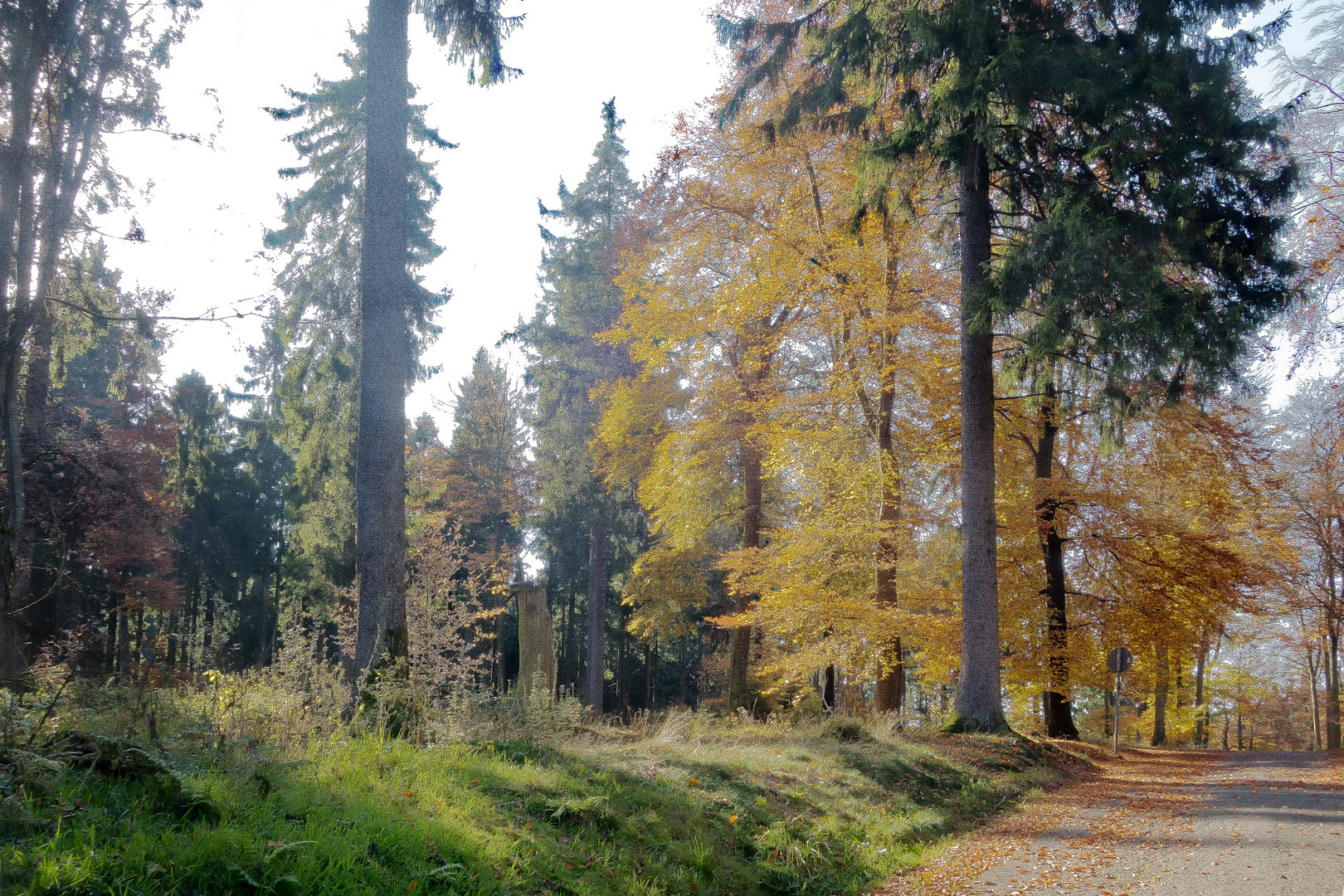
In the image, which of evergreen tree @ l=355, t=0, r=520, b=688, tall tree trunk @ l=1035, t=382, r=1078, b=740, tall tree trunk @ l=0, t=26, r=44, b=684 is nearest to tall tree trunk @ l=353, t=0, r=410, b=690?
evergreen tree @ l=355, t=0, r=520, b=688

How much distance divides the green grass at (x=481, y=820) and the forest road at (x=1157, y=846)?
558 mm

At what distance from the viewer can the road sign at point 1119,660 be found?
45.8 feet

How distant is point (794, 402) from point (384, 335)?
869cm

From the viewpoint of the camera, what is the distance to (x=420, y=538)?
22031mm

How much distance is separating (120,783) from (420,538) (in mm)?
19040

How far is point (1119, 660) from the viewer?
46.0 feet

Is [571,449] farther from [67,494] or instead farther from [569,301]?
[67,494]

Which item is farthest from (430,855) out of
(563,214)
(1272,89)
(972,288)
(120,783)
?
(563,214)

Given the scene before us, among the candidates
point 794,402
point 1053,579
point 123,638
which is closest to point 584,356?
point 794,402

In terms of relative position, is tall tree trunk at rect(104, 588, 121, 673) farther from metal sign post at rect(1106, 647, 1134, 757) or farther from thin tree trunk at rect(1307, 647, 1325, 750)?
thin tree trunk at rect(1307, 647, 1325, 750)

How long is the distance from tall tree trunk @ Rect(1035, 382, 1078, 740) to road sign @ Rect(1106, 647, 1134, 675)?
2.64 ft

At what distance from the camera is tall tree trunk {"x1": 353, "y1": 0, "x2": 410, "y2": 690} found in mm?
8133

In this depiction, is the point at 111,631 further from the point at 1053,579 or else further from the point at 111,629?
the point at 1053,579

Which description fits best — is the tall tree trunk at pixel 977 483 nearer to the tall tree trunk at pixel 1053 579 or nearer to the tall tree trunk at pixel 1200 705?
the tall tree trunk at pixel 1053 579
